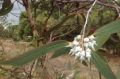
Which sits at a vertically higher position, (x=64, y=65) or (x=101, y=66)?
(x=101, y=66)

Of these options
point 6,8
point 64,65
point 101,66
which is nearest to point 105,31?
point 101,66

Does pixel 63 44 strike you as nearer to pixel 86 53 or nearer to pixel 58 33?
pixel 86 53

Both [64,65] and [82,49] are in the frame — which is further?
[64,65]

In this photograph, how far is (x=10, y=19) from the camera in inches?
108

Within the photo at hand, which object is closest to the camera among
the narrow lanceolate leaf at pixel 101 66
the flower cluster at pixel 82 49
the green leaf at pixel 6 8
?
the flower cluster at pixel 82 49

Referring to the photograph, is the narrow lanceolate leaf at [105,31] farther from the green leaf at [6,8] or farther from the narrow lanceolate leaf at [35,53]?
the green leaf at [6,8]

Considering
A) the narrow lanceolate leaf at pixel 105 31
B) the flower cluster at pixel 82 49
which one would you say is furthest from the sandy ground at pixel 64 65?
the flower cluster at pixel 82 49

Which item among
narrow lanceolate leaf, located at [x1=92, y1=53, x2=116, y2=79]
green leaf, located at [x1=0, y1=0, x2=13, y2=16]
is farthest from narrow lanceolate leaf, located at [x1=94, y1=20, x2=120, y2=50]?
green leaf, located at [x1=0, y1=0, x2=13, y2=16]

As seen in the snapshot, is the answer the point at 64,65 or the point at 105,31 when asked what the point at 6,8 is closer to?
the point at 105,31

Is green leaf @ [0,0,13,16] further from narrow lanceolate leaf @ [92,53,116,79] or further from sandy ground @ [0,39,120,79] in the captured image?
narrow lanceolate leaf @ [92,53,116,79]

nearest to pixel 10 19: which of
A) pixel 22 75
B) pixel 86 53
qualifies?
pixel 22 75

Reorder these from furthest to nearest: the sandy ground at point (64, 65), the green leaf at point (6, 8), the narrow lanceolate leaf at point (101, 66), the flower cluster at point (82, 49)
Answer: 1. the sandy ground at point (64, 65)
2. the green leaf at point (6, 8)
3. the narrow lanceolate leaf at point (101, 66)
4. the flower cluster at point (82, 49)

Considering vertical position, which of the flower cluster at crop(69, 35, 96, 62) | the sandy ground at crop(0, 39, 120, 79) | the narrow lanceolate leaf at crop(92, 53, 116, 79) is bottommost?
the sandy ground at crop(0, 39, 120, 79)

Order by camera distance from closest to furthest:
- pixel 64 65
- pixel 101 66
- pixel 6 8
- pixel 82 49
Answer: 1. pixel 82 49
2. pixel 101 66
3. pixel 6 8
4. pixel 64 65
